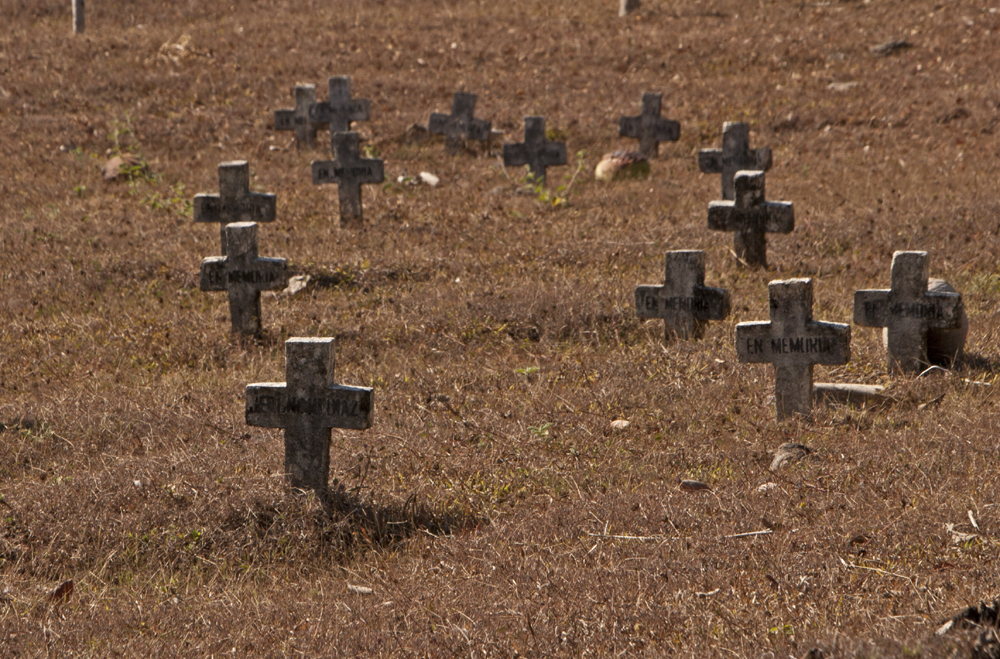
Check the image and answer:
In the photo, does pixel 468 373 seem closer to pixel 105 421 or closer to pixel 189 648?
pixel 105 421

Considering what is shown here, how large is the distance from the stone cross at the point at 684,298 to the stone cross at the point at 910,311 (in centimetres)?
122

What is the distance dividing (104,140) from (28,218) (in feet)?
20.4

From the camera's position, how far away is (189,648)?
165 inches

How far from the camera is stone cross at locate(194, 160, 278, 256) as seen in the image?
11086 mm

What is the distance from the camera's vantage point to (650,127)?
60.0ft

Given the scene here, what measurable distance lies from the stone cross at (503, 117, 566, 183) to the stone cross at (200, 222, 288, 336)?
7.35 m

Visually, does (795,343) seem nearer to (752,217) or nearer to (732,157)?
(752,217)

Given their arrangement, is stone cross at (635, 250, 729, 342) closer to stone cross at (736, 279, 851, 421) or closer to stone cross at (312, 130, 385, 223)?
stone cross at (736, 279, 851, 421)

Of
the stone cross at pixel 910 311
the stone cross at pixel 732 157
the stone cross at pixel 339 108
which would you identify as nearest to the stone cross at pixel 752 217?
the stone cross at pixel 732 157

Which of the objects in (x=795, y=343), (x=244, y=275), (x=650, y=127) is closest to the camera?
(x=795, y=343)

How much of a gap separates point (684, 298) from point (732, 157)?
5964mm

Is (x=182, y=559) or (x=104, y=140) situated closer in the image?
(x=182, y=559)

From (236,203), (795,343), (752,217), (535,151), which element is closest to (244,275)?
(236,203)

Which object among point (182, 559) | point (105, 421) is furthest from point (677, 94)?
point (182, 559)
